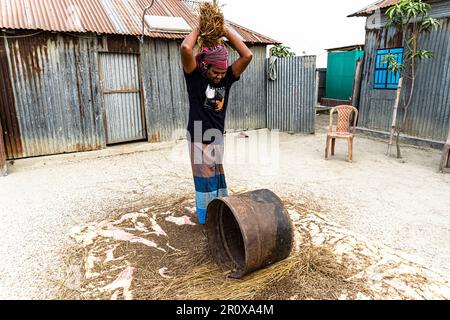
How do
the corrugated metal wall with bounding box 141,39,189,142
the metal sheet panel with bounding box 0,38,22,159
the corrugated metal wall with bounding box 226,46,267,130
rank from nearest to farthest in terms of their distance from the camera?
the metal sheet panel with bounding box 0,38,22,159, the corrugated metal wall with bounding box 141,39,189,142, the corrugated metal wall with bounding box 226,46,267,130

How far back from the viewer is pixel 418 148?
783 centimetres

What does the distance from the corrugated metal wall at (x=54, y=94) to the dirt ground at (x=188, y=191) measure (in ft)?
1.34

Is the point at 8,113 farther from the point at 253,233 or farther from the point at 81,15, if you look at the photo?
the point at 253,233

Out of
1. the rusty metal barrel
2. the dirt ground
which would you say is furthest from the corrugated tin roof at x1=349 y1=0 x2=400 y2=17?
the rusty metal barrel

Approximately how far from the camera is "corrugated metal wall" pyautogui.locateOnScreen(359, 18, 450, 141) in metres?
7.44

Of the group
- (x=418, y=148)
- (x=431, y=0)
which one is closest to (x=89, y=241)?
(x=418, y=148)

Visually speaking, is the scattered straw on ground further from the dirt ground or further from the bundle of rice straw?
the bundle of rice straw

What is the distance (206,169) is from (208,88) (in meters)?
0.80

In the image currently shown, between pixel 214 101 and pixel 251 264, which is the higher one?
pixel 214 101

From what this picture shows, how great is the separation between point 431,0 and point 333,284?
7777mm

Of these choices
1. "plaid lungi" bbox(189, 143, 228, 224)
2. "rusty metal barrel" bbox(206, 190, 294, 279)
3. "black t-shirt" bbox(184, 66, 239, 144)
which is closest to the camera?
"rusty metal barrel" bbox(206, 190, 294, 279)

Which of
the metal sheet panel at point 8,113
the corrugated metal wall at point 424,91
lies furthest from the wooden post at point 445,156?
the metal sheet panel at point 8,113

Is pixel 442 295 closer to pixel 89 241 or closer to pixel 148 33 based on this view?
pixel 89 241
